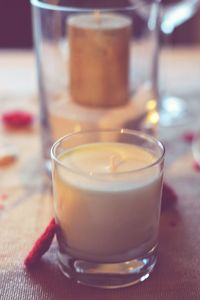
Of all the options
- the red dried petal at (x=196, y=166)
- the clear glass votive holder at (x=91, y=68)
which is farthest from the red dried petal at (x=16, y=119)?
the red dried petal at (x=196, y=166)

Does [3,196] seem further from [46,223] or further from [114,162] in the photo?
[114,162]

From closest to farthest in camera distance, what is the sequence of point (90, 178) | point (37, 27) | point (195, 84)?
point (90, 178) → point (37, 27) → point (195, 84)

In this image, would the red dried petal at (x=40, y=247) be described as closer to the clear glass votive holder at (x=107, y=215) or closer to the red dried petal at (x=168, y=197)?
the clear glass votive holder at (x=107, y=215)

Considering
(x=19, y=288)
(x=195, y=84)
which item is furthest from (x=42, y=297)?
(x=195, y=84)

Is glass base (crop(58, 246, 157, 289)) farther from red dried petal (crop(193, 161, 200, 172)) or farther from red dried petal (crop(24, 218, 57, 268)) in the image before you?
red dried petal (crop(193, 161, 200, 172))

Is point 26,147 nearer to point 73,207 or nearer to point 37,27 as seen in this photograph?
point 37,27

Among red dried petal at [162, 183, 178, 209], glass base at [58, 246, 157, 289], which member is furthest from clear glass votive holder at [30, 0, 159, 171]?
glass base at [58, 246, 157, 289]

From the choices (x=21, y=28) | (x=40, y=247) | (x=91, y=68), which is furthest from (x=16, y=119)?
(x=21, y=28)

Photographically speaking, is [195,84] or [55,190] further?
[195,84]
